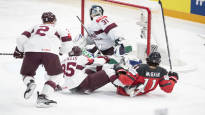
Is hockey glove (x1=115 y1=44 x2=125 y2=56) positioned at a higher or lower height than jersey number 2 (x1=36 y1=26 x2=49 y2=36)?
lower

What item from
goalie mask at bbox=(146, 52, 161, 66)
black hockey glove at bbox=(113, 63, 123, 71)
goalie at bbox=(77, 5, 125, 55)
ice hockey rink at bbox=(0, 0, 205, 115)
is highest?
goalie at bbox=(77, 5, 125, 55)

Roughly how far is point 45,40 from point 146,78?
1062 mm

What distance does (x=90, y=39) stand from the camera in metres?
6.68

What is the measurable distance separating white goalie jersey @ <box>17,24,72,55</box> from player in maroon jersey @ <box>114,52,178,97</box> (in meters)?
0.64

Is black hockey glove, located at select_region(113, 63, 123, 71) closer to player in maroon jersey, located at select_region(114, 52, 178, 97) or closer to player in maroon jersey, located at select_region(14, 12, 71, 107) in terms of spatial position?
player in maroon jersey, located at select_region(114, 52, 178, 97)

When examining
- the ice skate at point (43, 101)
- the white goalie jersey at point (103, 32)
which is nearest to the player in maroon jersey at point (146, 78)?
the white goalie jersey at point (103, 32)

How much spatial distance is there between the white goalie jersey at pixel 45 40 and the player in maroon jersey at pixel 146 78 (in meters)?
0.64

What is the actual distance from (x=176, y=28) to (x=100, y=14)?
120 inches

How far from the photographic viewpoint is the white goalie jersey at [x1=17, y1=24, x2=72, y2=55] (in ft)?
17.2

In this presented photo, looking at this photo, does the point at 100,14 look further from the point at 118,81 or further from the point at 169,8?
the point at 169,8

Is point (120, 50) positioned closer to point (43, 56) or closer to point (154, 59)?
point (154, 59)

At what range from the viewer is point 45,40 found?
5242 millimetres

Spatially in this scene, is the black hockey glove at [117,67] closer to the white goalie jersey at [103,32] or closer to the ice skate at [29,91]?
the white goalie jersey at [103,32]

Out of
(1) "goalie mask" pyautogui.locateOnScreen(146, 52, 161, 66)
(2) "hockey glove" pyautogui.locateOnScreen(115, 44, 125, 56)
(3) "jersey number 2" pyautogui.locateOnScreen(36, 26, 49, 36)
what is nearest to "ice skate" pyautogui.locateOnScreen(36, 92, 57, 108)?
(3) "jersey number 2" pyautogui.locateOnScreen(36, 26, 49, 36)
